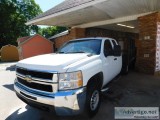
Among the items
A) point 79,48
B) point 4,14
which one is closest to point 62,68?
point 79,48

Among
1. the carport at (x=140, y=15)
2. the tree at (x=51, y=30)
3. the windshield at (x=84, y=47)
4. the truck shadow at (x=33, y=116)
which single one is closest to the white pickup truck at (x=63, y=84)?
the windshield at (x=84, y=47)

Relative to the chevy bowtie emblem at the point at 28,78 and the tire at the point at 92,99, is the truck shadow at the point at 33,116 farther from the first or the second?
the chevy bowtie emblem at the point at 28,78

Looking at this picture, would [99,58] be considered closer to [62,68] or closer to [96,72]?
[96,72]

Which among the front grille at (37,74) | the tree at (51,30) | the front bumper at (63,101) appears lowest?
the front bumper at (63,101)

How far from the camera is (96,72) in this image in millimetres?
3982

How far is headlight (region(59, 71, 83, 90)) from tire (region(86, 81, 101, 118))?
0.45 m

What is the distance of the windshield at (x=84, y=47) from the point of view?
4.71 metres

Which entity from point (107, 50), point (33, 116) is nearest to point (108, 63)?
point (107, 50)

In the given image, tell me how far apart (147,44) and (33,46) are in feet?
40.8

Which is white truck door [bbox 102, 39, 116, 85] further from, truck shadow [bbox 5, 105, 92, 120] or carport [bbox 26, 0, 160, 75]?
carport [bbox 26, 0, 160, 75]

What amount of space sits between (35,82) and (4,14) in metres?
33.7

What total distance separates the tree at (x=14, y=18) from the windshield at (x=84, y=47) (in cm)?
3192

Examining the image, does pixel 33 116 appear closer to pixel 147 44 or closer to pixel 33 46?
pixel 147 44

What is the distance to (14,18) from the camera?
3538 cm
